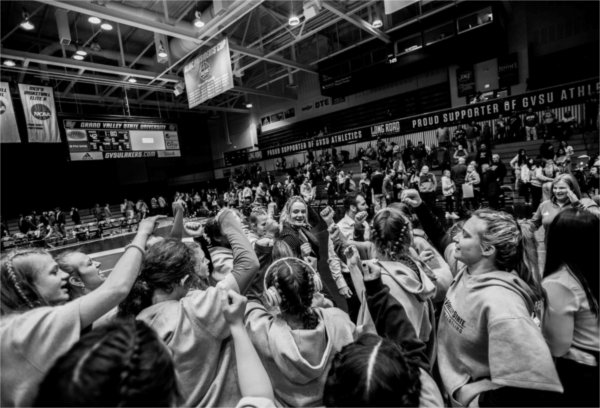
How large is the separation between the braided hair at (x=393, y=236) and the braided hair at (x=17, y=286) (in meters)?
1.59

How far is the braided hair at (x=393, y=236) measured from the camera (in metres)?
1.73

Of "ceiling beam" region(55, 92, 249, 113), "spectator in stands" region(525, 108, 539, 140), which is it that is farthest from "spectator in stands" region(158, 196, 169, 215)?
"spectator in stands" region(525, 108, 539, 140)

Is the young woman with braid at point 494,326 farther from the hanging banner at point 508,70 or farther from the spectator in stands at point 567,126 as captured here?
the hanging banner at point 508,70

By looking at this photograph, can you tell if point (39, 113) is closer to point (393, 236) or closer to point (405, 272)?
point (393, 236)

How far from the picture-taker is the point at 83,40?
13570mm

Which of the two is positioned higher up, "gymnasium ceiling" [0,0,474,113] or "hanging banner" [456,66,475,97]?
"gymnasium ceiling" [0,0,474,113]

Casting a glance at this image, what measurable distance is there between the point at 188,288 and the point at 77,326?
479 mm

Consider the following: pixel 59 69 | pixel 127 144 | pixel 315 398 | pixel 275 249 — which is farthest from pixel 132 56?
pixel 315 398

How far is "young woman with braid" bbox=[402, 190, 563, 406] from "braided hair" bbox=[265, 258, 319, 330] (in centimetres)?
63

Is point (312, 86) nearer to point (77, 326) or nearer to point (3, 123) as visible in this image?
point (3, 123)

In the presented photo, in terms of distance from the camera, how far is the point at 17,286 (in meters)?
1.19

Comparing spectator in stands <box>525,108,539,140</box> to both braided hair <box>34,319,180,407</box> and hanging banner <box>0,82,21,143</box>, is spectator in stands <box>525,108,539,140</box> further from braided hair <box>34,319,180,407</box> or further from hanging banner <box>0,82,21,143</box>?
hanging banner <box>0,82,21,143</box>

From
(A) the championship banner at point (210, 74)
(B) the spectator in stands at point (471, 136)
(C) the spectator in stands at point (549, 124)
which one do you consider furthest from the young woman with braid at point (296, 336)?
(C) the spectator in stands at point (549, 124)

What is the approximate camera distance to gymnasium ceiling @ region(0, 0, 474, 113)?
983 cm
